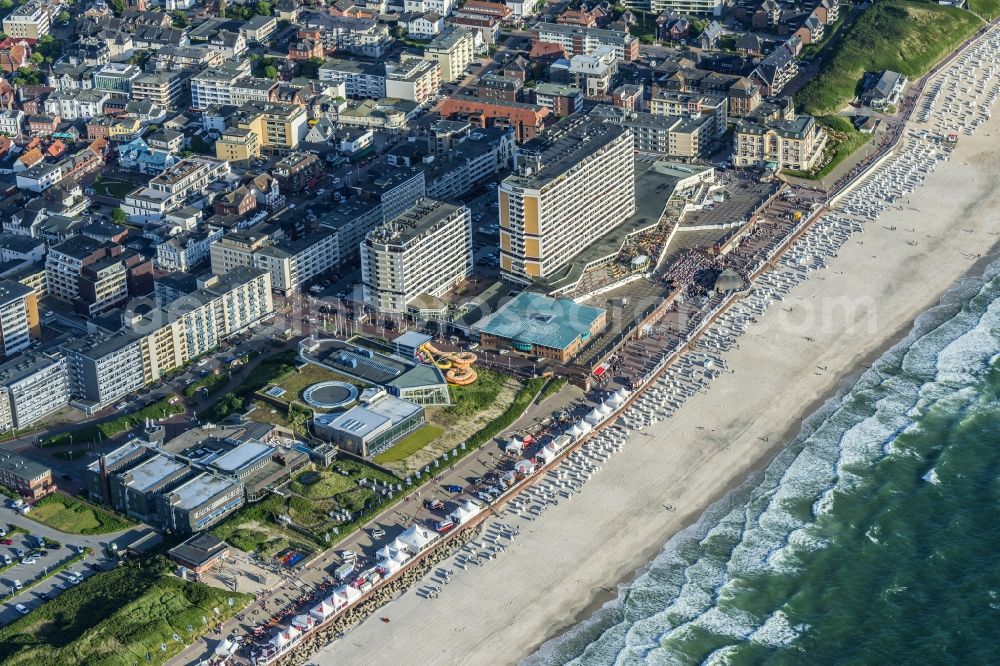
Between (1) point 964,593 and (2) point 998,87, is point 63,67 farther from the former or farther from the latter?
(1) point 964,593

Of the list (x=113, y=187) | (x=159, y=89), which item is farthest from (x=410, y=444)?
(x=159, y=89)

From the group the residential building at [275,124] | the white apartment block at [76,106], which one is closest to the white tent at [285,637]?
the residential building at [275,124]

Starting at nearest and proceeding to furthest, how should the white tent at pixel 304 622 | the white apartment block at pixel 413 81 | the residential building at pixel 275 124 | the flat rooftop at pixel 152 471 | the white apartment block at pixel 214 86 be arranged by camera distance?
1. the white tent at pixel 304 622
2. the flat rooftop at pixel 152 471
3. the residential building at pixel 275 124
4. the white apartment block at pixel 214 86
5. the white apartment block at pixel 413 81

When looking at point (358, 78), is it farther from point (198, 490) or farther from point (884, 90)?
point (198, 490)

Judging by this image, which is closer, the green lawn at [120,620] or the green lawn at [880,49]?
the green lawn at [120,620]

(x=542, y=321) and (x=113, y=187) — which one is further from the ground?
(x=113, y=187)

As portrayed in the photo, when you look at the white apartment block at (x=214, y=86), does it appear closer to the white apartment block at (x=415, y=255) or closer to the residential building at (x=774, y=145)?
the white apartment block at (x=415, y=255)

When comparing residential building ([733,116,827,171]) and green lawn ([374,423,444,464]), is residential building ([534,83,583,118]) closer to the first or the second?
residential building ([733,116,827,171])
